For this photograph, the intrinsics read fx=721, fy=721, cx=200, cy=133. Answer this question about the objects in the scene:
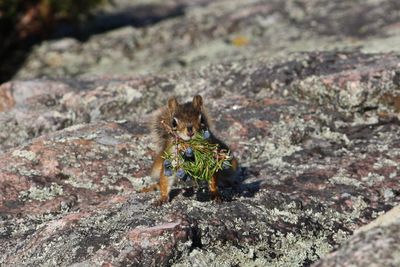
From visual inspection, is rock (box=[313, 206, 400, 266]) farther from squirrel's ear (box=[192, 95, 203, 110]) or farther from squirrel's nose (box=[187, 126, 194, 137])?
squirrel's ear (box=[192, 95, 203, 110])

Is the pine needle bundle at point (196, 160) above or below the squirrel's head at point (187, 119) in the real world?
below

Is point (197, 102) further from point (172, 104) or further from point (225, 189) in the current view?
point (225, 189)

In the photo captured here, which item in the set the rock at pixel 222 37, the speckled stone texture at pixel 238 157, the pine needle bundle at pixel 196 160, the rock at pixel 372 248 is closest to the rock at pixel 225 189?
the speckled stone texture at pixel 238 157

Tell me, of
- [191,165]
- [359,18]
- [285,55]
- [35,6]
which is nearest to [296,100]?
[285,55]

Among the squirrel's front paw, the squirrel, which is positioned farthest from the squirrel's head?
the squirrel's front paw

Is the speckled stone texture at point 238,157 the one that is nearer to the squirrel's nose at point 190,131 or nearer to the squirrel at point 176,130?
the squirrel at point 176,130

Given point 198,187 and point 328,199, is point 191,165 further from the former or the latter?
point 328,199
